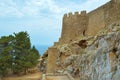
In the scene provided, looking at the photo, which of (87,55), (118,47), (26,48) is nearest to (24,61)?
(26,48)

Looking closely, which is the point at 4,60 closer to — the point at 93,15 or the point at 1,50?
the point at 1,50

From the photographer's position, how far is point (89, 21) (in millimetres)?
26672

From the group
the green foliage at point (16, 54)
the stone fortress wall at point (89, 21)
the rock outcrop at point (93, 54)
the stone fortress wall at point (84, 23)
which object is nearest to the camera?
the rock outcrop at point (93, 54)

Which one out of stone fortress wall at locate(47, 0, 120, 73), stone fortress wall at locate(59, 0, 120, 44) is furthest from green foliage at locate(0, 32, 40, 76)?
stone fortress wall at locate(59, 0, 120, 44)

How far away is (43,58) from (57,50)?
19.8ft

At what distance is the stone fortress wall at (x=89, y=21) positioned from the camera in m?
22.5

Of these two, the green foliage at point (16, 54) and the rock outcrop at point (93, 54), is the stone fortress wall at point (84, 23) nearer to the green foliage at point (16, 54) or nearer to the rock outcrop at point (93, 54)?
the rock outcrop at point (93, 54)

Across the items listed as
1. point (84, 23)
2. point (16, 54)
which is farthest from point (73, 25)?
point (16, 54)

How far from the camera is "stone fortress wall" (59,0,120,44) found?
2250 cm

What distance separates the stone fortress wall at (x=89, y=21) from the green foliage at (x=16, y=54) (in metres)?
4.35

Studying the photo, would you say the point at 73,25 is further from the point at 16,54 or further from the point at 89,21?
the point at 16,54

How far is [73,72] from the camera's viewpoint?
24.7 m

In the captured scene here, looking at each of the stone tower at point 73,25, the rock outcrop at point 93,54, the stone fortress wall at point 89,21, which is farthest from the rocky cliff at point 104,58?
the stone tower at point 73,25

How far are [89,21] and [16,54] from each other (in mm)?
10098
